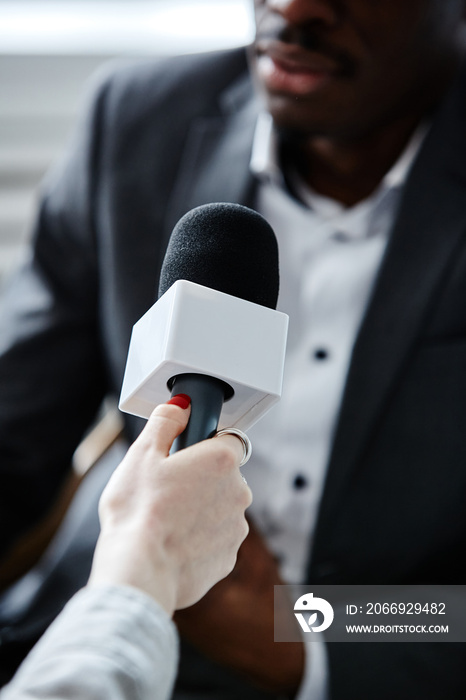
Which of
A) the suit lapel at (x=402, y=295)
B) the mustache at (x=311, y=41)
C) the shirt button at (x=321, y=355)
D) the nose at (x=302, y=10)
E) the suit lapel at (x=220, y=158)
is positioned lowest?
the shirt button at (x=321, y=355)

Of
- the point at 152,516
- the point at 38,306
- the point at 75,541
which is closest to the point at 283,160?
the point at 38,306

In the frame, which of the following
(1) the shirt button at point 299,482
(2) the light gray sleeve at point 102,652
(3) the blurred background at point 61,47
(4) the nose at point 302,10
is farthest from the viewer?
(3) the blurred background at point 61,47

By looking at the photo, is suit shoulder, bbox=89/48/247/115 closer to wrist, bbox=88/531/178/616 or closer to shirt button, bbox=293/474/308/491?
shirt button, bbox=293/474/308/491

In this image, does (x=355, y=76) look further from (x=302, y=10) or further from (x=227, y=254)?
(x=227, y=254)

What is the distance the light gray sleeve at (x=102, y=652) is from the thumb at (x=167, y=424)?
0.15 feet

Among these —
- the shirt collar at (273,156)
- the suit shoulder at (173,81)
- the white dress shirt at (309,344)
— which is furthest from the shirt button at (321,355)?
the suit shoulder at (173,81)

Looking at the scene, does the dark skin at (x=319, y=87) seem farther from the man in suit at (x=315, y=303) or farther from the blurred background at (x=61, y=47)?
the blurred background at (x=61, y=47)

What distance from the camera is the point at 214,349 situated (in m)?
0.25

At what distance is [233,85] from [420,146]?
188mm

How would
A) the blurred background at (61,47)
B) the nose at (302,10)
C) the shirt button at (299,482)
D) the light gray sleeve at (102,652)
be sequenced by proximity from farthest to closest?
the blurred background at (61,47), the shirt button at (299,482), the nose at (302,10), the light gray sleeve at (102,652)

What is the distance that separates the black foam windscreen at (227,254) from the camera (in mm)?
271

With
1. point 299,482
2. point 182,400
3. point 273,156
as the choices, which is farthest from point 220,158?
point 182,400

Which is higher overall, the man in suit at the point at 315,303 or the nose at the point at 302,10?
the nose at the point at 302,10

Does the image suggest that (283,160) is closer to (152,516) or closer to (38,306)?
(38,306)
